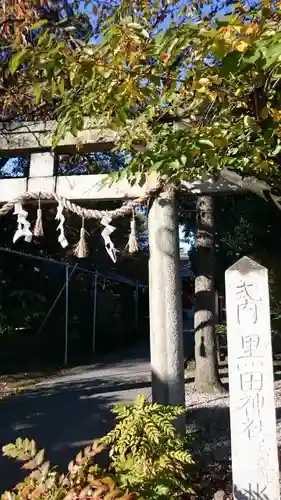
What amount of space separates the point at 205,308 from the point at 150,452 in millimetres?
5305

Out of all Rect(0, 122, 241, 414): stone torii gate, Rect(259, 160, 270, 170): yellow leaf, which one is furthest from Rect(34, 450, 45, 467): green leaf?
Rect(259, 160, 270, 170): yellow leaf

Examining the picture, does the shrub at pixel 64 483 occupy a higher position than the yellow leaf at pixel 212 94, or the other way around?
the yellow leaf at pixel 212 94

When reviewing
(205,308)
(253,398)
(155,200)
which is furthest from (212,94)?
(205,308)

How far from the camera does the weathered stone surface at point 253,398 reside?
138 inches

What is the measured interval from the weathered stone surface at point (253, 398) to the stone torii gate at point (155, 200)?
53.0 inches

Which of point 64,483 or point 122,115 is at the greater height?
point 122,115

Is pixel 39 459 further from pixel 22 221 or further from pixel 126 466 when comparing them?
pixel 22 221

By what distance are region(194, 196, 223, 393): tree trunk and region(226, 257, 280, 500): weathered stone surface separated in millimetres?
5223

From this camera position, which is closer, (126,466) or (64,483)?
(64,483)

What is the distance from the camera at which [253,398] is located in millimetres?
3555

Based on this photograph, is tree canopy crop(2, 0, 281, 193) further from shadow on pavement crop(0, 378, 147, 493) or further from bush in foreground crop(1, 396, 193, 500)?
shadow on pavement crop(0, 378, 147, 493)

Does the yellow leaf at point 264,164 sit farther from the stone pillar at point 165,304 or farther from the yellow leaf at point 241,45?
the yellow leaf at point 241,45

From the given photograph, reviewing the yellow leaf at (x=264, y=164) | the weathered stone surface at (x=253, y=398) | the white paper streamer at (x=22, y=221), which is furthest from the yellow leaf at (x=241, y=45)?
the white paper streamer at (x=22, y=221)

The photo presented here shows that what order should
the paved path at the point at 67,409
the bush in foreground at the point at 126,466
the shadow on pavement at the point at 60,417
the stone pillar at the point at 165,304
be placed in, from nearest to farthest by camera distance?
1. the bush in foreground at the point at 126,466
2. the stone pillar at the point at 165,304
3. the shadow on pavement at the point at 60,417
4. the paved path at the point at 67,409
